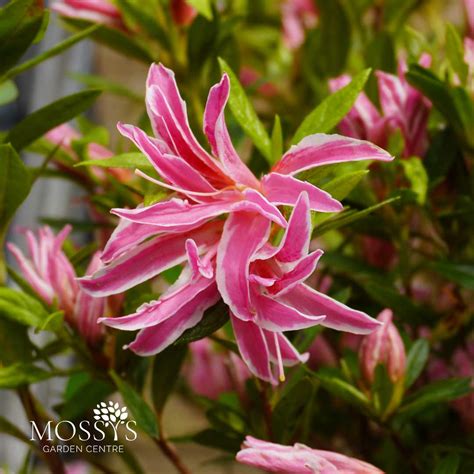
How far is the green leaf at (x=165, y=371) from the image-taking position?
612 millimetres

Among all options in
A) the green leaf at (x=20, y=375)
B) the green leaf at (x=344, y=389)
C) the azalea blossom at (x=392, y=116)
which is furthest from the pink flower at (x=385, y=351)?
the green leaf at (x=20, y=375)

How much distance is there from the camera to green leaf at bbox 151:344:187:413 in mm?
612

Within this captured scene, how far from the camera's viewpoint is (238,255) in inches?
17.1

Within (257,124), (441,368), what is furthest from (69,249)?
(441,368)

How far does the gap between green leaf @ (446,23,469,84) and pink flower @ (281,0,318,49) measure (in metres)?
0.43

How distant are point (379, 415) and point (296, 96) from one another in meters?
0.49

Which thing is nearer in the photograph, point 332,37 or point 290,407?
point 290,407

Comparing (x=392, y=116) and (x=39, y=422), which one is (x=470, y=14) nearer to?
(x=392, y=116)

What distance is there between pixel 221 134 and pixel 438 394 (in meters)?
0.27

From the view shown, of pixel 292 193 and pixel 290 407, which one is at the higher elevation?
pixel 292 193

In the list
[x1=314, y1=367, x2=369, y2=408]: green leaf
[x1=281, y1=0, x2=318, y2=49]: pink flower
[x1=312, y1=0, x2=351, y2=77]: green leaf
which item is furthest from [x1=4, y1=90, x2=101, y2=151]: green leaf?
[x1=281, y1=0, x2=318, y2=49]: pink flower

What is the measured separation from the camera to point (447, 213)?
2.03ft

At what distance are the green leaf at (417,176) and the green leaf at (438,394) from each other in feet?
0.44

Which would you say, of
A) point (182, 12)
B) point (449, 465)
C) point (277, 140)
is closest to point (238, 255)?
point (277, 140)
